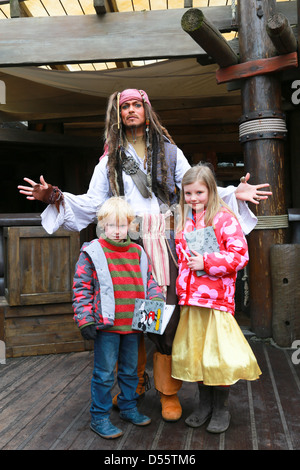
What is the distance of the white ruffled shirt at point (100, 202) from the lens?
7.96ft

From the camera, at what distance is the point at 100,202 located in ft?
8.35

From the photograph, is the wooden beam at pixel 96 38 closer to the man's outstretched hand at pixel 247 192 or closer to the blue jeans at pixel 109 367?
the man's outstretched hand at pixel 247 192

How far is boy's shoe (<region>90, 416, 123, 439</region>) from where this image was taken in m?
2.13

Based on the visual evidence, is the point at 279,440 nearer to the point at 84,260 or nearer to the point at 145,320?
the point at 145,320

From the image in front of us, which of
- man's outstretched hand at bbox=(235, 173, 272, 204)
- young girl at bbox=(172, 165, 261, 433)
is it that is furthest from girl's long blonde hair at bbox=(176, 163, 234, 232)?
man's outstretched hand at bbox=(235, 173, 272, 204)

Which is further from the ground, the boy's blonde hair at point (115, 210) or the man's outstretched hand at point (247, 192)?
the man's outstretched hand at point (247, 192)

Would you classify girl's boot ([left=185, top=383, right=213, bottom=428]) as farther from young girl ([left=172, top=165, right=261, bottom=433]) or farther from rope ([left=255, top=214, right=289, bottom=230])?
rope ([left=255, top=214, right=289, bottom=230])

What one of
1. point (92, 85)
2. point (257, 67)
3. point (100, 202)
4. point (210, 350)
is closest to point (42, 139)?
point (92, 85)

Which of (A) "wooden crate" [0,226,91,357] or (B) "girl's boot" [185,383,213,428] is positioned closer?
(B) "girl's boot" [185,383,213,428]

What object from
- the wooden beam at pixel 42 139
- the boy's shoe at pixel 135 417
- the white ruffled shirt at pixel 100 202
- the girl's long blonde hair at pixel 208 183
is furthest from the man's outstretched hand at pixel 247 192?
the wooden beam at pixel 42 139

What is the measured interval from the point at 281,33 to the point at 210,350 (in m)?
2.34

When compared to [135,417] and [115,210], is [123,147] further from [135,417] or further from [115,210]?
[135,417]

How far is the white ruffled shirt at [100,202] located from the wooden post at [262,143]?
141 centimetres

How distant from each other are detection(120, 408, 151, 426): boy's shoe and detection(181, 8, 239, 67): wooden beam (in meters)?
2.44
